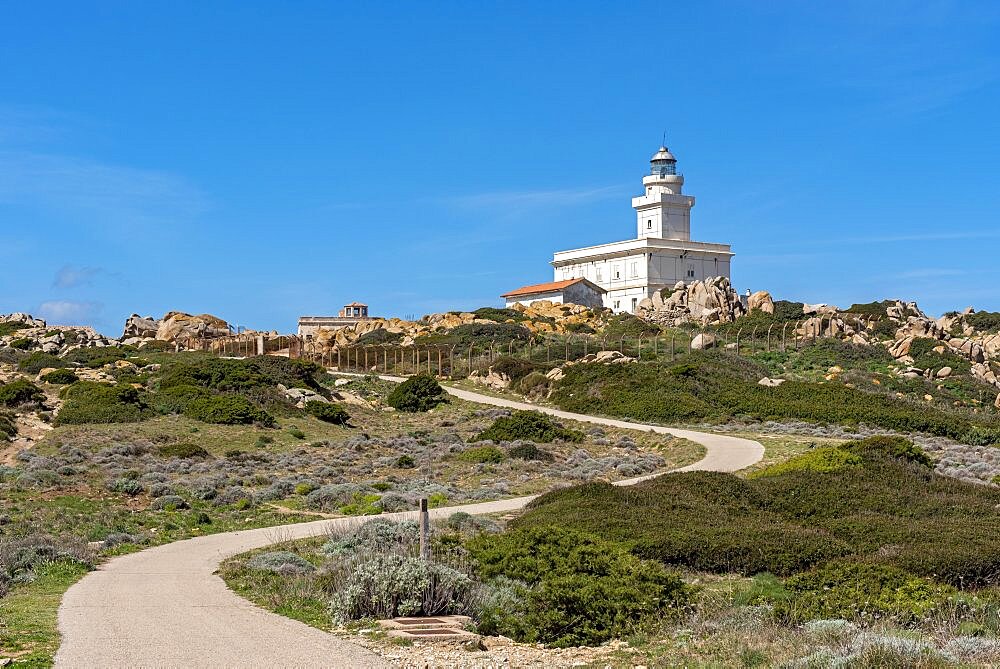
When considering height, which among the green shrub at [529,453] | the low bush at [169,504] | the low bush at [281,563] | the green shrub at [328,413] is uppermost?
the green shrub at [328,413]

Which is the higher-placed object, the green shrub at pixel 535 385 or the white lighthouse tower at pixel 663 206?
the white lighthouse tower at pixel 663 206

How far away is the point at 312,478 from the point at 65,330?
50.0m

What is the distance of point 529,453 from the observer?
32.0 meters

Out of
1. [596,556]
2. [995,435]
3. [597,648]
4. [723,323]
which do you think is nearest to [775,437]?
[995,435]

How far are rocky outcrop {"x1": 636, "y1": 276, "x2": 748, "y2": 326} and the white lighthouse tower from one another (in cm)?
1057

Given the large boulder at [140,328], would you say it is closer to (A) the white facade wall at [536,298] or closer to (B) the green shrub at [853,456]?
(A) the white facade wall at [536,298]

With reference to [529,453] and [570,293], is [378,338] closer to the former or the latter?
[570,293]

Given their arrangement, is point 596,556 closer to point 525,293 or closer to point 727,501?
point 727,501

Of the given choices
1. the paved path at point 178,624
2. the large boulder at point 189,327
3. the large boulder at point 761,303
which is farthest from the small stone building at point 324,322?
the paved path at point 178,624

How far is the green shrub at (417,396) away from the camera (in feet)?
155

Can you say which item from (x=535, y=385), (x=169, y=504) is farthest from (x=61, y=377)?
(x=169, y=504)

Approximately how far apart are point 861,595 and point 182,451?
23041 millimetres

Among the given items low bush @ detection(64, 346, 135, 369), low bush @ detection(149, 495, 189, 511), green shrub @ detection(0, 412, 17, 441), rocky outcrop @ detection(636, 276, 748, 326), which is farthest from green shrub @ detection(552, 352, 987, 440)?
low bush @ detection(149, 495, 189, 511)

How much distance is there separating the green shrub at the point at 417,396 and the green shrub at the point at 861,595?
33.9 meters
